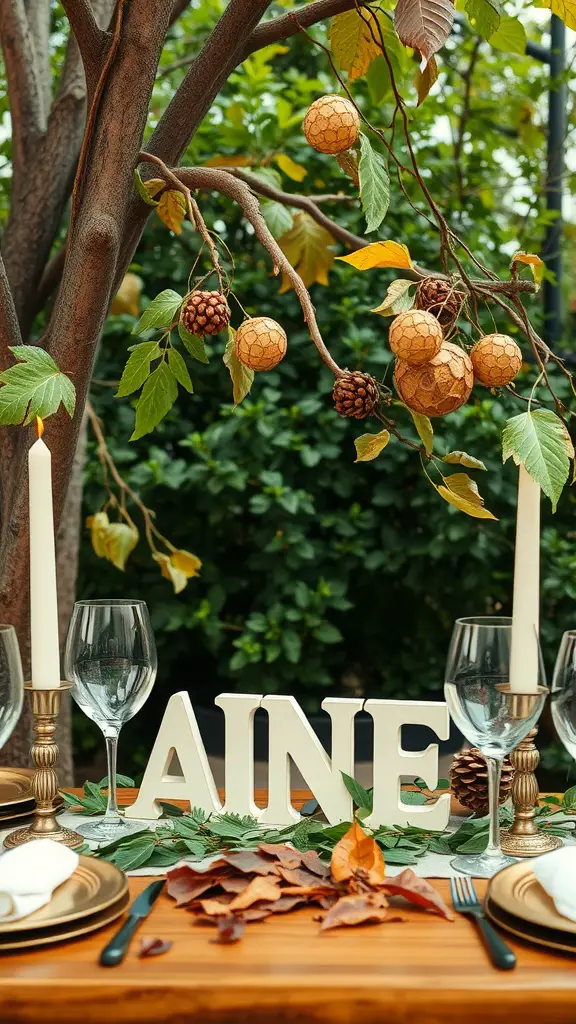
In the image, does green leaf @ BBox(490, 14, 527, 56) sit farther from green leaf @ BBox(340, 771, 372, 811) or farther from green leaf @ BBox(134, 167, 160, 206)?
green leaf @ BBox(340, 771, 372, 811)

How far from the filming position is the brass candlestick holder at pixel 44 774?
1001 millimetres

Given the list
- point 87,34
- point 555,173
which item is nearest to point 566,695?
point 87,34

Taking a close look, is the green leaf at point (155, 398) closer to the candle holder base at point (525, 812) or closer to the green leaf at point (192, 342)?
the green leaf at point (192, 342)

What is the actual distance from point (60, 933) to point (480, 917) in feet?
1.13

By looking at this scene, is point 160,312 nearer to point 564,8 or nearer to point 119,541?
point 564,8

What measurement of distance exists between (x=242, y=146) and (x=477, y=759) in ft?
5.34

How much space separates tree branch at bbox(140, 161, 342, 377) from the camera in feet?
3.18

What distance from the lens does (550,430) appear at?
91 cm

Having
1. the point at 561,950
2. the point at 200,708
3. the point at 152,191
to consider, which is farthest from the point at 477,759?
the point at 200,708

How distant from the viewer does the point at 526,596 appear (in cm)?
96

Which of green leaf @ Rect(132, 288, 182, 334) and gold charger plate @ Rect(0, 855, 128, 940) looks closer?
gold charger plate @ Rect(0, 855, 128, 940)

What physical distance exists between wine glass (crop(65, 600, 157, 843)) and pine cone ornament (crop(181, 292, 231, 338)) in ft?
1.03

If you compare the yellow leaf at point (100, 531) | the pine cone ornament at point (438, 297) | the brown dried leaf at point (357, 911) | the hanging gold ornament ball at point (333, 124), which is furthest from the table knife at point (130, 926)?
the yellow leaf at point (100, 531)

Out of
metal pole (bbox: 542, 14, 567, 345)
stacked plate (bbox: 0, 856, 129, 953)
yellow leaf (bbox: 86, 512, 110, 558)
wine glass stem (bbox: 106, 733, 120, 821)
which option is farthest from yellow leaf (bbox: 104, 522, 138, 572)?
metal pole (bbox: 542, 14, 567, 345)
